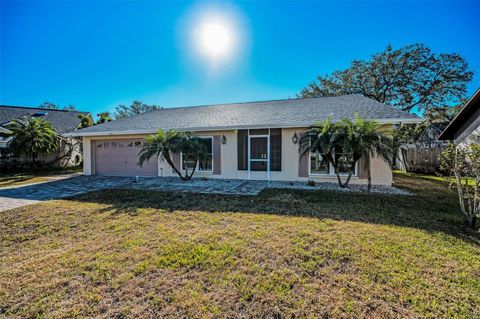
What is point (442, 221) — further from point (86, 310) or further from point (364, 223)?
point (86, 310)

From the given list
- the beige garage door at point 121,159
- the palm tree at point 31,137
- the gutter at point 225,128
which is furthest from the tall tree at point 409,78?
the palm tree at point 31,137

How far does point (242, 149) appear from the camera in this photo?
10266 millimetres

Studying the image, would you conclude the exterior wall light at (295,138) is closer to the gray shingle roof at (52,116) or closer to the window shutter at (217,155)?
the window shutter at (217,155)

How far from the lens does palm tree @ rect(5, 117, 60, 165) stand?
14.0 metres

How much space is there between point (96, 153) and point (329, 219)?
44.6 feet

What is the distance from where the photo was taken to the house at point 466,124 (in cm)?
990

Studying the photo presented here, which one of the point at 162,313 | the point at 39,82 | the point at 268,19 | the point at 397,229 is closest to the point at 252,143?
the point at 268,19

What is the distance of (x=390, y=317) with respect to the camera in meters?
2.06

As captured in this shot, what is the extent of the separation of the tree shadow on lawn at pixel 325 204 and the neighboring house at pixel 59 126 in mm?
12473

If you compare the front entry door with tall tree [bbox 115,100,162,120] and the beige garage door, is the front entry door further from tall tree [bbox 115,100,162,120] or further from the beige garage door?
tall tree [bbox 115,100,162,120]

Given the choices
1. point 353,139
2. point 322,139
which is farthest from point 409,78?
point 322,139

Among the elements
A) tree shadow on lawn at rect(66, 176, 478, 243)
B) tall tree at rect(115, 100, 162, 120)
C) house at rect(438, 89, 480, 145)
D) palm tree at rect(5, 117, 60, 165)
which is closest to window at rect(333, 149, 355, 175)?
tree shadow on lawn at rect(66, 176, 478, 243)

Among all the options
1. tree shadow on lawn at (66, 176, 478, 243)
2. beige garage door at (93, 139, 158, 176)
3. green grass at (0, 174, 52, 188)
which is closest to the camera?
tree shadow on lawn at (66, 176, 478, 243)

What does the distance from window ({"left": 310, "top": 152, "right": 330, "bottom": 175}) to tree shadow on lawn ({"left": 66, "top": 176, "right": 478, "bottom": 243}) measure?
207cm
